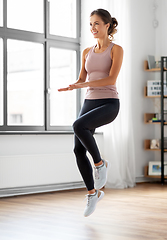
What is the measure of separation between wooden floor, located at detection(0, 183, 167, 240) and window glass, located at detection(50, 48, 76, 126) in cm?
115

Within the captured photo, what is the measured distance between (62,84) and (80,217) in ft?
8.44

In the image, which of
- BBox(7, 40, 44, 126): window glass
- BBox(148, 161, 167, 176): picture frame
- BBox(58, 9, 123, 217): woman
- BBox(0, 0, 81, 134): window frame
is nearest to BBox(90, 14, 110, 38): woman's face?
BBox(58, 9, 123, 217): woman

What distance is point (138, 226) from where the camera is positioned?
8.96 ft

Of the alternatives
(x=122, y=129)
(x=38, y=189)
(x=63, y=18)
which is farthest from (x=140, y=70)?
(x=38, y=189)

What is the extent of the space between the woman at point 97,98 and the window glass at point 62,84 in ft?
7.76

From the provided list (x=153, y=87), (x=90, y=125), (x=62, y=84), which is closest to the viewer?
(x=90, y=125)

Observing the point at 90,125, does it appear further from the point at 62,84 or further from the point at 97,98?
the point at 62,84

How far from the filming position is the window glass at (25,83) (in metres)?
4.88

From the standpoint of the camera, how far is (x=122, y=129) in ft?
17.2

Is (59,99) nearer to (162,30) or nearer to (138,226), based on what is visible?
(162,30)

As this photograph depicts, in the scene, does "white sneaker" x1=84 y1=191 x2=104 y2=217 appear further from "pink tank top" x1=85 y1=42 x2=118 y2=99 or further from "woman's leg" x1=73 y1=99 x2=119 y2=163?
"pink tank top" x1=85 y1=42 x2=118 y2=99

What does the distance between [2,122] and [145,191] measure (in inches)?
73.3

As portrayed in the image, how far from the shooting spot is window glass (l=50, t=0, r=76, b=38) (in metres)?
5.23

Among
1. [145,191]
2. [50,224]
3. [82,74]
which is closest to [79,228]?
[50,224]
